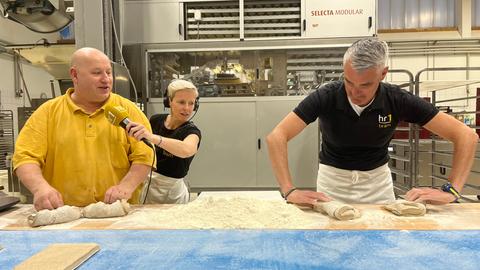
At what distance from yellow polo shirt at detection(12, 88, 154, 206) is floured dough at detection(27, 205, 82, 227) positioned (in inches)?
12.0

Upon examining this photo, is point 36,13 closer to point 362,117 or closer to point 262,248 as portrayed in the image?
point 362,117

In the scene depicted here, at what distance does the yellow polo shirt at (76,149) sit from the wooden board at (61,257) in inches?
24.9

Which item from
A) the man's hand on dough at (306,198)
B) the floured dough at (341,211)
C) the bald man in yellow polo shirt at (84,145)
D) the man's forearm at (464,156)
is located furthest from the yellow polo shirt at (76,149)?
the man's forearm at (464,156)

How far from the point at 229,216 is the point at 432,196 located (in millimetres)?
837

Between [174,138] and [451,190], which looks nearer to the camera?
[451,190]

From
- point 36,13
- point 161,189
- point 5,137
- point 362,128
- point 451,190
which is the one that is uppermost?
point 36,13

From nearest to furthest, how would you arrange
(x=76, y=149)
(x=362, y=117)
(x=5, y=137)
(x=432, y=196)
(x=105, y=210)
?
(x=105, y=210), (x=432, y=196), (x=76, y=149), (x=362, y=117), (x=5, y=137)

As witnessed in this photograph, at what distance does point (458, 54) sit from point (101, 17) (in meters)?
6.34

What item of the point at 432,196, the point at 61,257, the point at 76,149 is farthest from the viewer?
the point at 76,149

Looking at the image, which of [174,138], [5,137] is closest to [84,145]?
[174,138]

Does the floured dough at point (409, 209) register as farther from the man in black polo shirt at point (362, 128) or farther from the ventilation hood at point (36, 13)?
the ventilation hood at point (36, 13)

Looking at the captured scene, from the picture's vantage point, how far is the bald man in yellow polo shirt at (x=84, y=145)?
59.7 inches

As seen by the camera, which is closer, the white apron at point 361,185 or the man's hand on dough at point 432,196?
the man's hand on dough at point 432,196

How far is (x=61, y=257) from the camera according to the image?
0.83m
